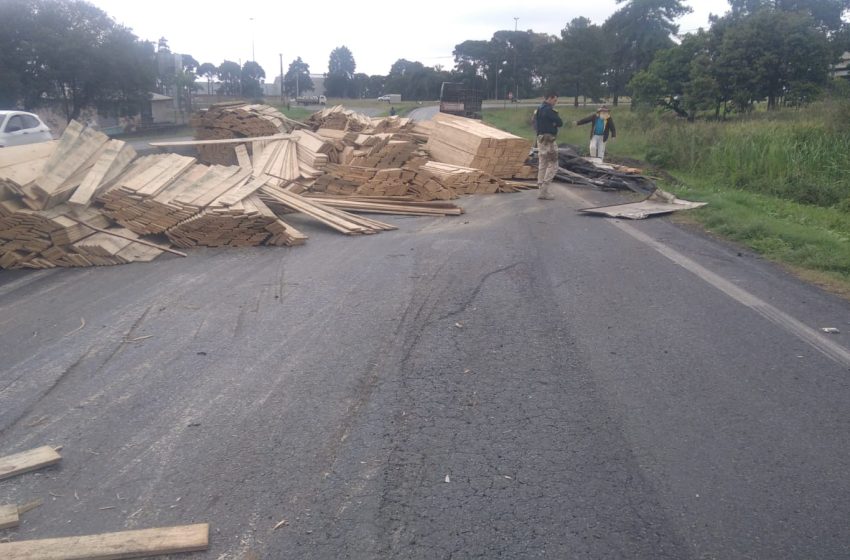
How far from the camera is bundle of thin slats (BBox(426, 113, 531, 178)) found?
17.2 m

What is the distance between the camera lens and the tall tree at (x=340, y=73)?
128 metres

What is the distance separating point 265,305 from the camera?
24.2 feet

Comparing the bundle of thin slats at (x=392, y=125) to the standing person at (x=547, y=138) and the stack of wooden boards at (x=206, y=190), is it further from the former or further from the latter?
the standing person at (x=547, y=138)

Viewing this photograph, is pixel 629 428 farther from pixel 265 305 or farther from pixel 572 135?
pixel 572 135

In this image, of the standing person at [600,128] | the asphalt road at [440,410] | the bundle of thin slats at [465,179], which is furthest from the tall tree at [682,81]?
the asphalt road at [440,410]

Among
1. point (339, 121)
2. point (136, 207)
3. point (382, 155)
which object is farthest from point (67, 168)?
point (339, 121)

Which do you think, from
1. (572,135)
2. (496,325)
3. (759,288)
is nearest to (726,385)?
(496,325)

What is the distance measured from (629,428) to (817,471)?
1.03m

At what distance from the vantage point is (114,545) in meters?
3.38

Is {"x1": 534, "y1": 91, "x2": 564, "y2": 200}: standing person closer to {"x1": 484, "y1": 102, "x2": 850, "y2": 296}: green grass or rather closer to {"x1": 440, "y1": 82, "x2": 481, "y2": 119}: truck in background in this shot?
{"x1": 484, "y1": 102, "x2": 850, "y2": 296}: green grass

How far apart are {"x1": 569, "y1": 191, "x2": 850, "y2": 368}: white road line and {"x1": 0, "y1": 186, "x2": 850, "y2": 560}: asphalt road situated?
40 mm

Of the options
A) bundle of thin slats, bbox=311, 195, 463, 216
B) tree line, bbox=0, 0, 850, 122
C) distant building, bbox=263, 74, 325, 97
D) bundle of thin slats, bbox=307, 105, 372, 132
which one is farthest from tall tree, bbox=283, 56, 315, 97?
bundle of thin slats, bbox=311, 195, 463, 216

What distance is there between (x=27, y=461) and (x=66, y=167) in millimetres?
7484

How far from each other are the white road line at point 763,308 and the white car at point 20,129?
14.7m
